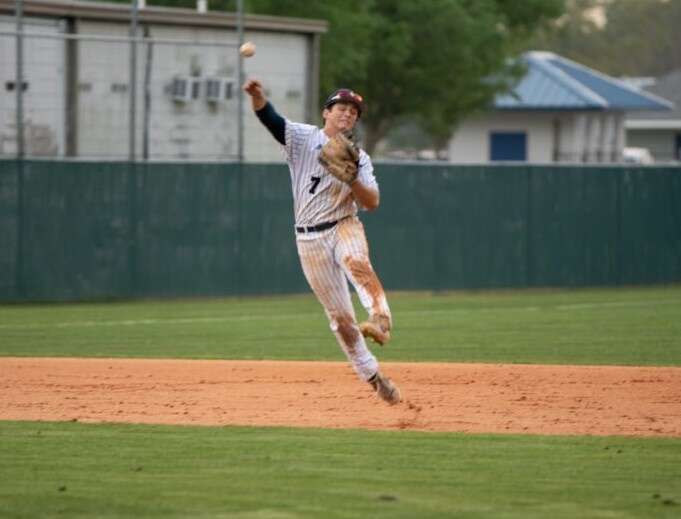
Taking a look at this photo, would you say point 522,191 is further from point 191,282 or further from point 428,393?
point 428,393

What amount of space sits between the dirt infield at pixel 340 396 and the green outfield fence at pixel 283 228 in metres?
7.77

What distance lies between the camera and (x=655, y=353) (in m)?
Answer: 13.9

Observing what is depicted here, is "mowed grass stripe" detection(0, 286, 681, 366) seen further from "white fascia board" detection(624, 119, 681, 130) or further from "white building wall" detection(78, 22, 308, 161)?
"white fascia board" detection(624, 119, 681, 130)

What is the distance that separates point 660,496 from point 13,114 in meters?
15.2

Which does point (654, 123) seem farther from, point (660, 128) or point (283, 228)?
point (283, 228)

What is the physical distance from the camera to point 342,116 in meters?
8.99

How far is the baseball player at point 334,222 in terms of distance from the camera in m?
8.97

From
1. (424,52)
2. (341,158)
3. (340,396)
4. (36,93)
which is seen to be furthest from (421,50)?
(341,158)

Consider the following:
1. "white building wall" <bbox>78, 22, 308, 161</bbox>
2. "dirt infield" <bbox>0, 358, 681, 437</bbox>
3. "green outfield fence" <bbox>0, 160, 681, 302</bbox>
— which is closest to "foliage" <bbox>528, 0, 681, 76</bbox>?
"green outfield fence" <bbox>0, 160, 681, 302</bbox>

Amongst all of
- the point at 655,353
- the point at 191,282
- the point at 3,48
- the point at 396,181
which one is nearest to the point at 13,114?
the point at 3,48

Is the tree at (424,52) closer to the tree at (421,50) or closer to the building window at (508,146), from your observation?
the tree at (421,50)

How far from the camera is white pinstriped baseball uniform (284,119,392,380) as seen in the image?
903cm

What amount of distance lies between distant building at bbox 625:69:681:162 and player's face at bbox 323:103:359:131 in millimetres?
48220

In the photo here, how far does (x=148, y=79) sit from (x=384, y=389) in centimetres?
1331
